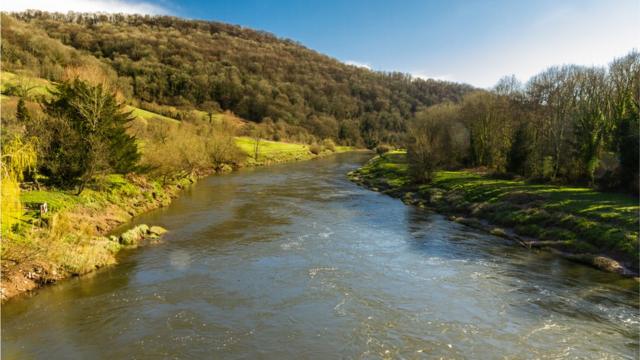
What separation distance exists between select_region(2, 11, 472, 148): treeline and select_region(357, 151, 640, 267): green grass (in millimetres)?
82368

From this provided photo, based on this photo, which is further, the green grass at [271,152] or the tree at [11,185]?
the green grass at [271,152]

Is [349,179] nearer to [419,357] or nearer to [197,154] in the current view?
[197,154]

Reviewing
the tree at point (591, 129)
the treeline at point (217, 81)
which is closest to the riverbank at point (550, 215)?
the tree at point (591, 129)

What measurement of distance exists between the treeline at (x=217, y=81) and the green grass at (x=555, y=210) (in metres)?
82.4

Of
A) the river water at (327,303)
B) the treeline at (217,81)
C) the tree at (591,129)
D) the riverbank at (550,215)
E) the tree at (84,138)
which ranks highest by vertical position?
the treeline at (217,81)

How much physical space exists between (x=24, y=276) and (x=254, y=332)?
35.1 feet

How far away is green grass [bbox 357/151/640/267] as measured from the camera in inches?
960

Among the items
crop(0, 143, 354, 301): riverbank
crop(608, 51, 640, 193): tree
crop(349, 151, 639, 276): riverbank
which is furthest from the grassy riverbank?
crop(608, 51, 640, 193): tree

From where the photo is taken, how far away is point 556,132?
41562 millimetres

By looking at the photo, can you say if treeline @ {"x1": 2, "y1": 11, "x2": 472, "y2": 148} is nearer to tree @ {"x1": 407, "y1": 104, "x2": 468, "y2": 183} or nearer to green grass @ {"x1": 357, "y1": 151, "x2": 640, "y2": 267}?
tree @ {"x1": 407, "y1": 104, "x2": 468, "y2": 183}

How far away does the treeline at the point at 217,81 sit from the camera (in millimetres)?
107750

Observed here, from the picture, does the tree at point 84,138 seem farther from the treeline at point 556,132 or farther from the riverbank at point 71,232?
the treeline at point 556,132

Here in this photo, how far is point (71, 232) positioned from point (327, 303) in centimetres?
1427

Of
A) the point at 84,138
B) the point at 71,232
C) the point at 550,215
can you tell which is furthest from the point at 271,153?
the point at 71,232
